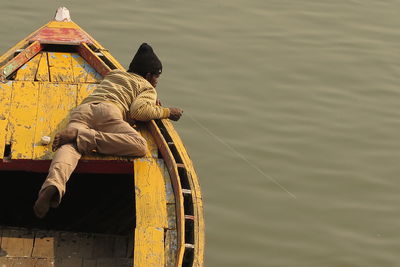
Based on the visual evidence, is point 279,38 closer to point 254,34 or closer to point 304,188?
point 254,34

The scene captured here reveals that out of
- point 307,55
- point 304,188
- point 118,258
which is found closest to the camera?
point 118,258

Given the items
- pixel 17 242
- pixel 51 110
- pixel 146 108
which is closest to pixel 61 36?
pixel 51 110

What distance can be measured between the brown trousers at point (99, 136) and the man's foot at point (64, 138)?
0.04m

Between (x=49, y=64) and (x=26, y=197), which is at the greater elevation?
(x=49, y=64)

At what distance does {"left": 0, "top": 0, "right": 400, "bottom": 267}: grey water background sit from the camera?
788 cm

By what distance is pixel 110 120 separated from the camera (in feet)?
22.1

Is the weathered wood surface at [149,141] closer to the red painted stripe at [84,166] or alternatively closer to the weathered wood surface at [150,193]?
the weathered wood surface at [150,193]

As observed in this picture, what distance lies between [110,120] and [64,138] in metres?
0.44

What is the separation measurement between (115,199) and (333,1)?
6.97m

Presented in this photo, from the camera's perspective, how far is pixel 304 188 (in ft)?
27.8

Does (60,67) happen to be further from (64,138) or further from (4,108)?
(64,138)

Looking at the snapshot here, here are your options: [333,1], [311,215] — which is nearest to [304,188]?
[311,215]

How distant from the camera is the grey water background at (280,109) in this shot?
788cm

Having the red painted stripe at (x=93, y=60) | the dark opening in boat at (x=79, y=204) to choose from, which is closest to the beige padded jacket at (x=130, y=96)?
the dark opening in boat at (x=79, y=204)
